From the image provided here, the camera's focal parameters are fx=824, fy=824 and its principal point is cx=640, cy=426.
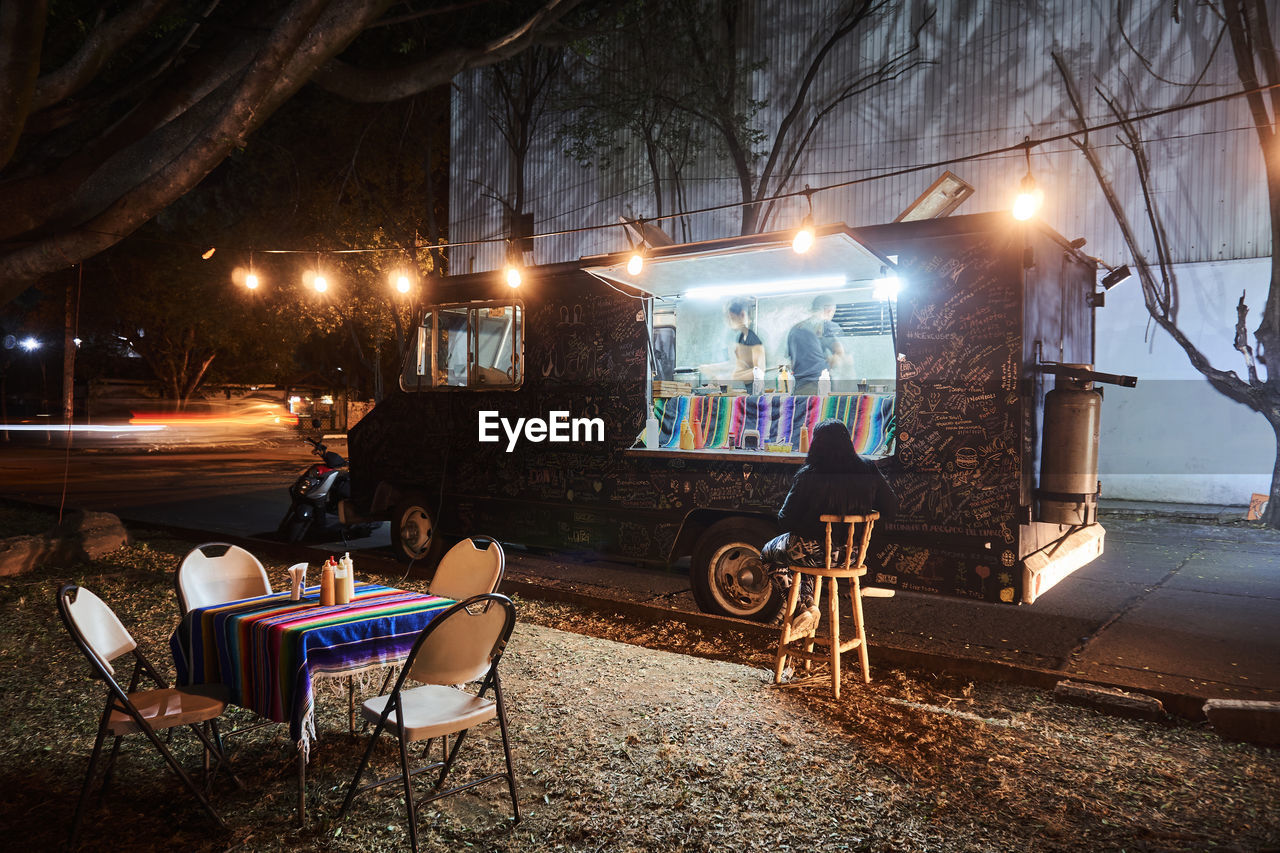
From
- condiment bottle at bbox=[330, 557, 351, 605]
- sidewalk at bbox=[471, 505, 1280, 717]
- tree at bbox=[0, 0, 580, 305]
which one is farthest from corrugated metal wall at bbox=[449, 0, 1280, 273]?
condiment bottle at bbox=[330, 557, 351, 605]

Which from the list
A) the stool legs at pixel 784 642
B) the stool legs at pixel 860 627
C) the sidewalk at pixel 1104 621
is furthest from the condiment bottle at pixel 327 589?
the sidewalk at pixel 1104 621

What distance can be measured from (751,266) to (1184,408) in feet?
32.3

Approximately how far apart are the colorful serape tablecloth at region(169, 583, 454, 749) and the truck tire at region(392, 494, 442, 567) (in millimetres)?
4787

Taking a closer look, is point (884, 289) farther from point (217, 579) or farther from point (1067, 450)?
point (217, 579)

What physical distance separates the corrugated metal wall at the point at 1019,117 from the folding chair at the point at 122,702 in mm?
13291

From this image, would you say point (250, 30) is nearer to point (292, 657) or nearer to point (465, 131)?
point (292, 657)

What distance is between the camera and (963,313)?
559 cm

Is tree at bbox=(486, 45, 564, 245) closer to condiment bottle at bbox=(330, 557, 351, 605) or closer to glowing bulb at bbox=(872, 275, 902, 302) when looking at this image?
glowing bulb at bbox=(872, 275, 902, 302)

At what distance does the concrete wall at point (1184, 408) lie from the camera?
42.2 ft

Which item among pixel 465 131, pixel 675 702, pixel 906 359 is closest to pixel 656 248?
pixel 906 359

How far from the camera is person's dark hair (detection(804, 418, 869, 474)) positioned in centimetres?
501

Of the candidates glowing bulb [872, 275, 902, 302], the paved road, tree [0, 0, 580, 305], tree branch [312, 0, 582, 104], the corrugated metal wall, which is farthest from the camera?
the corrugated metal wall

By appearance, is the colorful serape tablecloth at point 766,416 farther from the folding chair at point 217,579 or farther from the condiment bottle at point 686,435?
the folding chair at point 217,579

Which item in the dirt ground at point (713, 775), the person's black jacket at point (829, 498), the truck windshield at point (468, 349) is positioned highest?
the truck windshield at point (468, 349)
